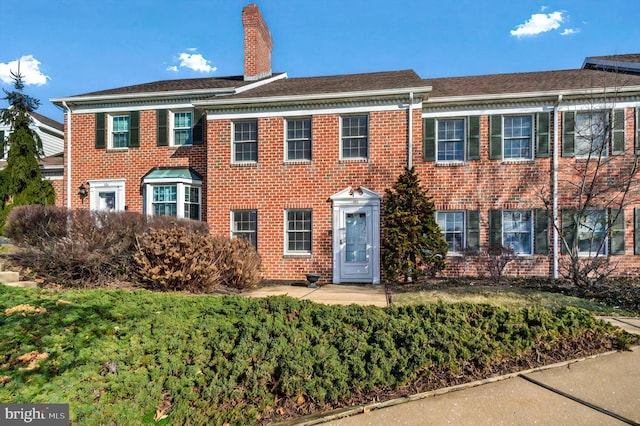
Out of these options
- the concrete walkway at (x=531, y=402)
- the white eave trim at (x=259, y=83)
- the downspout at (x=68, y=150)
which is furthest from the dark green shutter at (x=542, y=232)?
the downspout at (x=68, y=150)

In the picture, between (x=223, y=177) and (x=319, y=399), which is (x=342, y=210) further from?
(x=319, y=399)

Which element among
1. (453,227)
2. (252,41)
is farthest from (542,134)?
(252,41)

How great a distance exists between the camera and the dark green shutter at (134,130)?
558 inches

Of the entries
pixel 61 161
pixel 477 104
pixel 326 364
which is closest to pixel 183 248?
pixel 326 364

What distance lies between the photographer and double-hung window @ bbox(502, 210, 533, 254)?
39.6 ft

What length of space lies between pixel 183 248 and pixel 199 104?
6358mm

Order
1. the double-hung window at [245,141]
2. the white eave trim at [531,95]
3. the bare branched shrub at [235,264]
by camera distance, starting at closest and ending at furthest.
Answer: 1. the bare branched shrub at [235,264]
2. the white eave trim at [531,95]
3. the double-hung window at [245,141]

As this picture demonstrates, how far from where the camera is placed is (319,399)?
3582 mm

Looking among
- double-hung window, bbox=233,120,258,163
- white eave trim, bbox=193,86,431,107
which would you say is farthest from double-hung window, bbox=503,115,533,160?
double-hung window, bbox=233,120,258,163

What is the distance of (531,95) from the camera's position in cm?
1180

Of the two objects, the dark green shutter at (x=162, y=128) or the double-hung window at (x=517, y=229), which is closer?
the double-hung window at (x=517, y=229)

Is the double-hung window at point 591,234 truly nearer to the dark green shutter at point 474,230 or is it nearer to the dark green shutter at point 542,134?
the dark green shutter at point 542,134

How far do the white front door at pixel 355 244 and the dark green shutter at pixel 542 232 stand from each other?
16.1 feet

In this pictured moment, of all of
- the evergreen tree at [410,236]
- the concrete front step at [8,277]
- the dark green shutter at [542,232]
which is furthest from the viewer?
the dark green shutter at [542,232]
